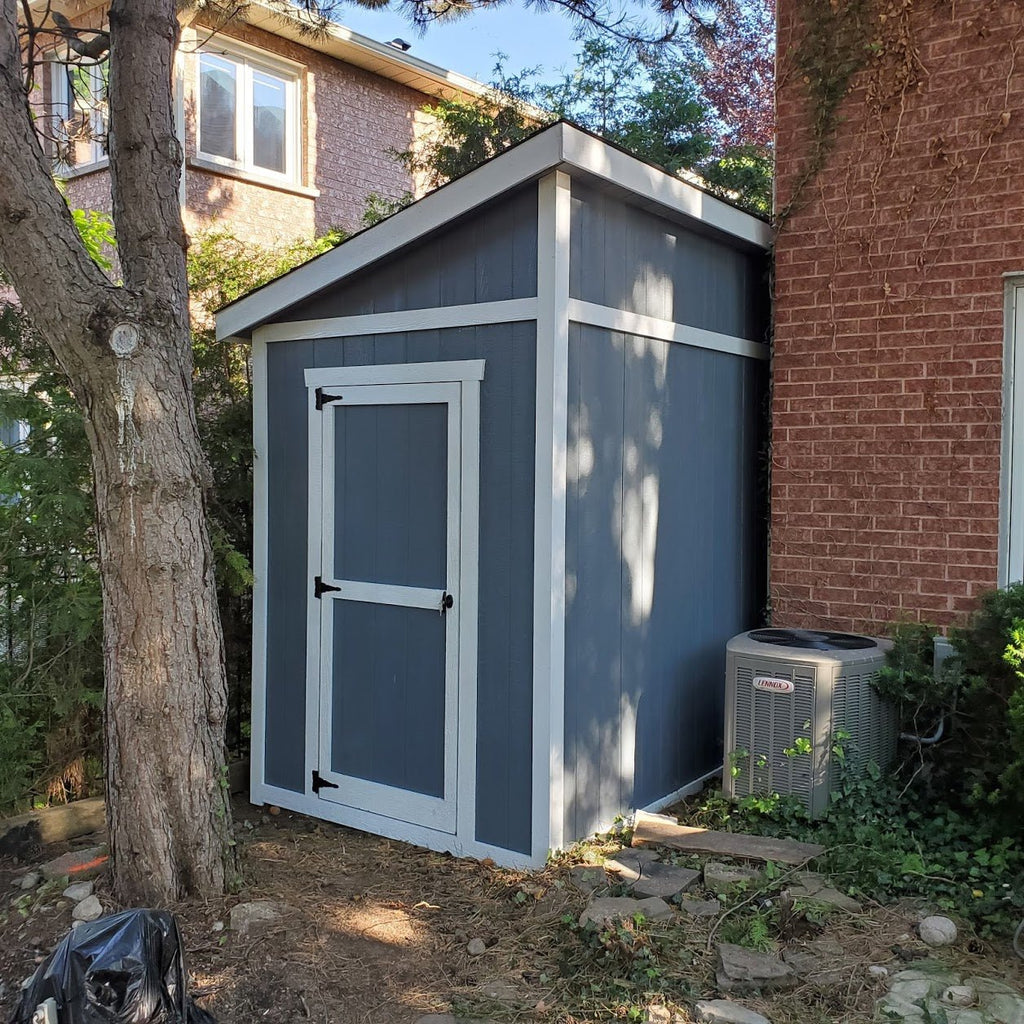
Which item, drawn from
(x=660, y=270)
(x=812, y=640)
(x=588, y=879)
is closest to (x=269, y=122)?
(x=660, y=270)

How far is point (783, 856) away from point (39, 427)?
4059 mm

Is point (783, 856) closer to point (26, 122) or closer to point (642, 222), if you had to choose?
point (642, 222)

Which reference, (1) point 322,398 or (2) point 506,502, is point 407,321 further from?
(2) point 506,502

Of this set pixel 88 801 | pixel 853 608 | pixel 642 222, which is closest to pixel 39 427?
pixel 88 801

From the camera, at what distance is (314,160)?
10.8 meters

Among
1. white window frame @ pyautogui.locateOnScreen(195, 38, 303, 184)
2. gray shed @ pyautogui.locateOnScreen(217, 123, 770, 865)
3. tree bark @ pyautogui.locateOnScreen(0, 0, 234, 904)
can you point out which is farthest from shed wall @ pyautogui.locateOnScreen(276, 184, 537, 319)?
white window frame @ pyautogui.locateOnScreen(195, 38, 303, 184)

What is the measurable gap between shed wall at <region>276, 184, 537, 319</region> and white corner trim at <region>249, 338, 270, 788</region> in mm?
660

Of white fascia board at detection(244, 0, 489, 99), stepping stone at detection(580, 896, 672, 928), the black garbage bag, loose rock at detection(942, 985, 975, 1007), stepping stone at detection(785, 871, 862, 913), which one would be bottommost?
loose rock at detection(942, 985, 975, 1007)

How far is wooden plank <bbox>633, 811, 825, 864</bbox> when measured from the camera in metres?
4.28

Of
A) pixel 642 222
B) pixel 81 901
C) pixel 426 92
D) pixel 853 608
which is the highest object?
pixel 426 92

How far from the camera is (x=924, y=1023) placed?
3100mm

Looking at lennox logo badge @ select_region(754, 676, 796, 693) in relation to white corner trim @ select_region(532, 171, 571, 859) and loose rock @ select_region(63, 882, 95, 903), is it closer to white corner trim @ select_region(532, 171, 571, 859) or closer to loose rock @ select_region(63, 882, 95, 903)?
white corner trim @ select_region(532, 171, 571, 859)

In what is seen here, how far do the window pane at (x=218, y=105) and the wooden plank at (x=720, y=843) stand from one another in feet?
26.2

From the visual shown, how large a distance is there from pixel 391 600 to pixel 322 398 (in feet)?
3.56
